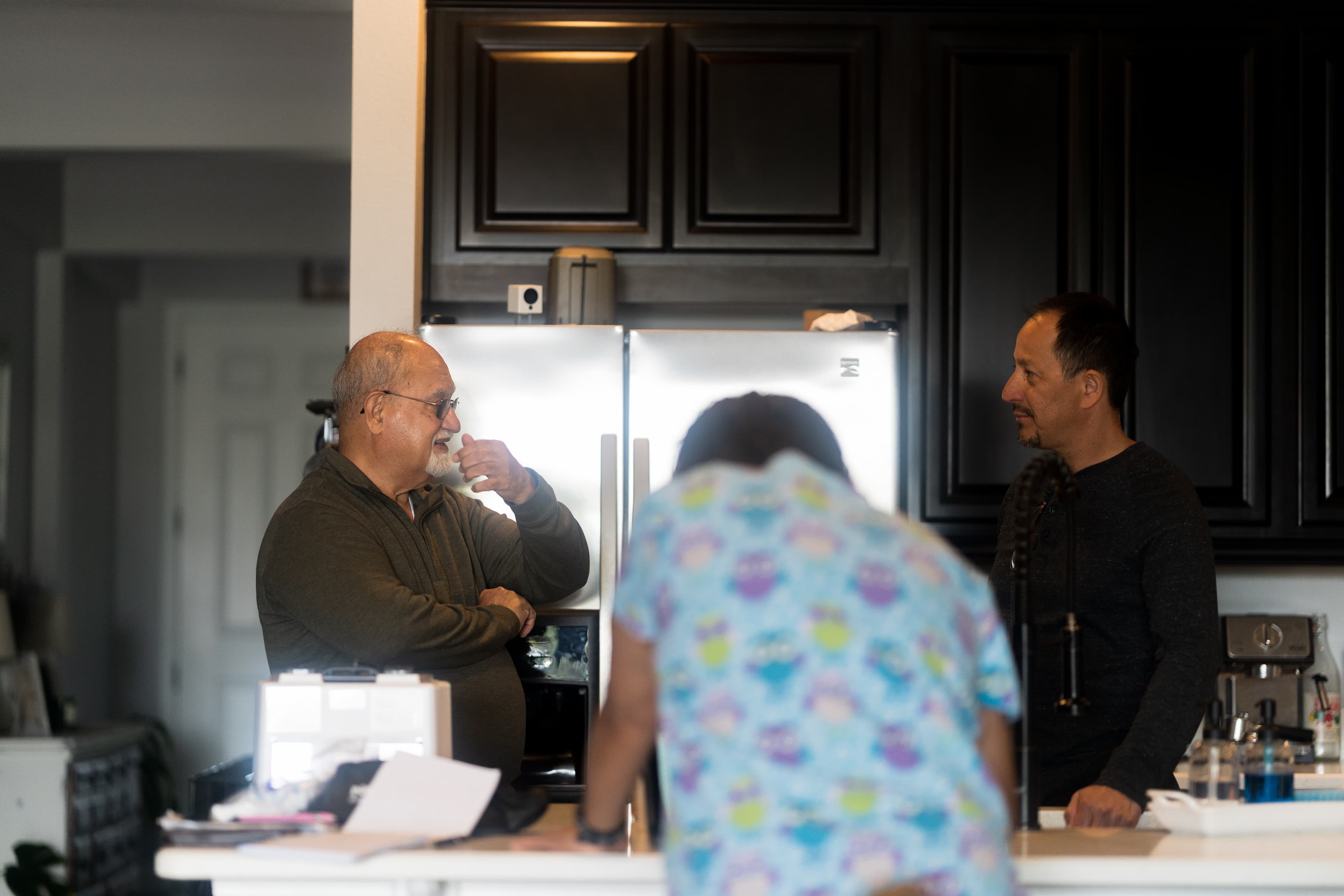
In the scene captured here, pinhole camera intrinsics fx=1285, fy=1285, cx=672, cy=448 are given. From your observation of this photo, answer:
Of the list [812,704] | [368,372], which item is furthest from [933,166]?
[812,704]

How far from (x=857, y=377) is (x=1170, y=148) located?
0.93 metres

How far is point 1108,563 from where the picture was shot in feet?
6.42

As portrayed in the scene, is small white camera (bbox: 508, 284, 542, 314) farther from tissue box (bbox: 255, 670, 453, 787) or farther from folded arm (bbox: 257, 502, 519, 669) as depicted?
tissue box (bbox: 255, 670, 453, 787)

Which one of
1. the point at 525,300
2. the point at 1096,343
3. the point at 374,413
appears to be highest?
the point at 525,300

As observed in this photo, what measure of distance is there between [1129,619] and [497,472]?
108 centimetres

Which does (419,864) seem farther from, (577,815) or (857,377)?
(857,377)

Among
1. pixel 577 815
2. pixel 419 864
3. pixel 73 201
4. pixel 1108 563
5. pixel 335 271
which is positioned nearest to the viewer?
pixel 419 864

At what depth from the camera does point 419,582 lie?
2135 mm

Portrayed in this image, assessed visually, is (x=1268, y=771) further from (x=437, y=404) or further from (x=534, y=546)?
(x=437, y=404)

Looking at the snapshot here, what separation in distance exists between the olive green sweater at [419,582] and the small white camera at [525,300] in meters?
0.44

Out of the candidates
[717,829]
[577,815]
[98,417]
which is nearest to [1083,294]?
[577,815]

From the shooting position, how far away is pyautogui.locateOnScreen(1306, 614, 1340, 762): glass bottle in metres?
2.97

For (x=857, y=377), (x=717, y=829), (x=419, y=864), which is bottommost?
(x=419, y=864)

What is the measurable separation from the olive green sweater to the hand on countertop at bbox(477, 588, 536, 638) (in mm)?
28
